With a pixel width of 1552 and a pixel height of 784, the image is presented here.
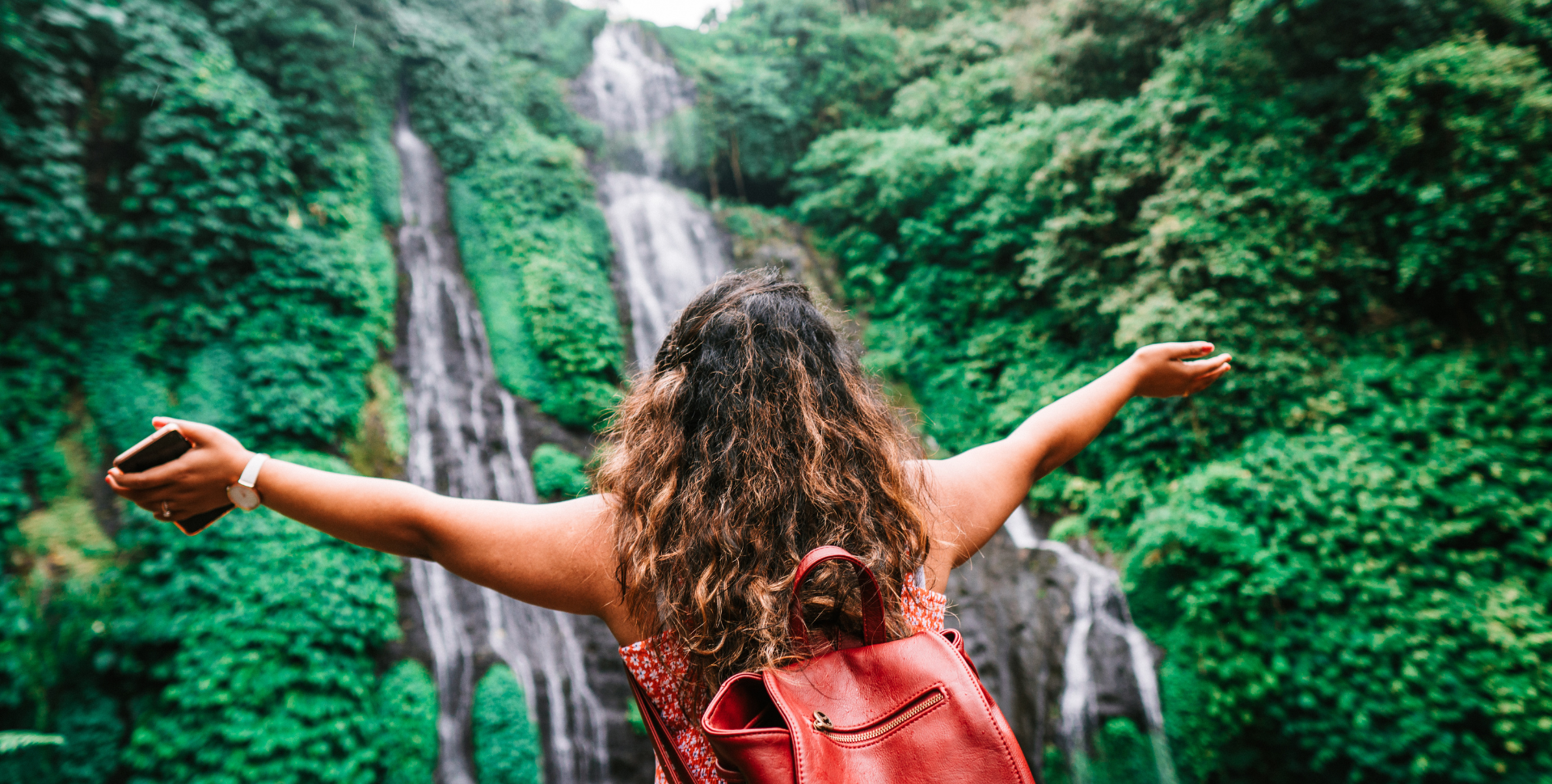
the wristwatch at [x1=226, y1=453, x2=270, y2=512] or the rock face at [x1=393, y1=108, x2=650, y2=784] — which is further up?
the wristwatch at [x1=226, y1=453, x2=270, y2=512]

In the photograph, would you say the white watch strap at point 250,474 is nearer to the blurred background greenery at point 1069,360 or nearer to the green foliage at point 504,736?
the blurred background greenery at point 1069,360

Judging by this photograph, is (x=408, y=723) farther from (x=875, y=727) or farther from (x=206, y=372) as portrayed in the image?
(x=875, y=727)

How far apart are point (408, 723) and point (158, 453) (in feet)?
15.8

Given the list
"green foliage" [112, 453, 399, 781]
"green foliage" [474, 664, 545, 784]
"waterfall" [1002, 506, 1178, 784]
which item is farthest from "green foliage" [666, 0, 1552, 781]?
"green foliage" [112, 453, 399, 781]

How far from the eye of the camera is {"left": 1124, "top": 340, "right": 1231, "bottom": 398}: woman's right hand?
1719 mm

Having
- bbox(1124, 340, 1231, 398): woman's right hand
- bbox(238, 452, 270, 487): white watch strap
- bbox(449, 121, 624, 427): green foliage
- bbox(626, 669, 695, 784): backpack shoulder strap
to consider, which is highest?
bbox(1124, 340, 1231, 398): woman's right hand

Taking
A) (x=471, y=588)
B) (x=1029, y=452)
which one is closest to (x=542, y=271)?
(x=471, y=588)

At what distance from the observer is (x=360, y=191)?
295 inches

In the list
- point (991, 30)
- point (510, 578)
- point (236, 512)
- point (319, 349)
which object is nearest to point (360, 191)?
point (319, 349)

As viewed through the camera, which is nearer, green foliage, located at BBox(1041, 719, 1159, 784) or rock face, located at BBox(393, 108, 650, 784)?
green foliage, located at BBox(1041, 719, 1159, 784)

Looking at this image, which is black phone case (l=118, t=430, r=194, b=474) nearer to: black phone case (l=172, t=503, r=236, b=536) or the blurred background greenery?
black phone case (l=172, t=503, r=236, b=536)

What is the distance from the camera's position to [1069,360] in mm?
7074

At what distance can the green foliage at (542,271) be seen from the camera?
24.5 feet

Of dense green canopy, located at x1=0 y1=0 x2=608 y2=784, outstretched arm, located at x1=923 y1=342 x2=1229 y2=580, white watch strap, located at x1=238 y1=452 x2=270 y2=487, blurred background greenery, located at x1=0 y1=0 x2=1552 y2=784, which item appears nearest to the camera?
white watch strap, located at x1=238 y1=452 x2=270 y2=487
